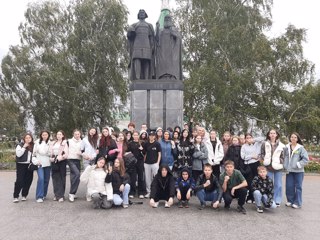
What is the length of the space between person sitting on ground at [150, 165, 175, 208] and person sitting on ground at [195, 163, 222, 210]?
Result: 0.47m

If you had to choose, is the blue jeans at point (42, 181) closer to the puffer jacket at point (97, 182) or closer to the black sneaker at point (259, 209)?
the puffer jacket at point (97, 182)

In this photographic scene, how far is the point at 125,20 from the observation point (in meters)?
22.4

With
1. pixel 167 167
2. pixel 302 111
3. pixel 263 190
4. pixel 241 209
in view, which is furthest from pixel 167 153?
pixel 302 111

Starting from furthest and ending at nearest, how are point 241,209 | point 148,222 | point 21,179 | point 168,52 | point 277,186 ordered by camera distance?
point 168,52 < point 21,179 < point 277,186 < point 241,209 < point 148,222

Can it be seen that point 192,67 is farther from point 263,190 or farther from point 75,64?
point 263,190

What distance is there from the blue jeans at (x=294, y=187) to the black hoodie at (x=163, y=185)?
88.1 inches

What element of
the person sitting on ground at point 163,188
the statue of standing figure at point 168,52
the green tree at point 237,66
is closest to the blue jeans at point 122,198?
→ the person sitting on ground at point 163,188

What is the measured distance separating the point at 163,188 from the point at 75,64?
57.4 feet

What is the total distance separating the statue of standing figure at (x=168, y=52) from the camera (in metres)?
10.1

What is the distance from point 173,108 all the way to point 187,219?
4.75m

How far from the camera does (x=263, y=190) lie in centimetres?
598

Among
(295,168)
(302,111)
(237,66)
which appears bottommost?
(295,168)

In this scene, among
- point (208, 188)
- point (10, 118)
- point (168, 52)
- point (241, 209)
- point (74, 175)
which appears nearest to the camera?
point (241, 209)

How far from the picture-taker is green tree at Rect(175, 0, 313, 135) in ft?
65.5
